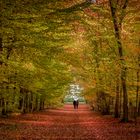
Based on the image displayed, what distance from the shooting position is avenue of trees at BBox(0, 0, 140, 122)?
45.4ft

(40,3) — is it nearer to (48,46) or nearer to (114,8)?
(48,46)

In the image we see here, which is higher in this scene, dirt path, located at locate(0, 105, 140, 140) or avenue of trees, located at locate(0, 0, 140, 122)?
avenue of trees, located at locate(0, 0, 140, 122)

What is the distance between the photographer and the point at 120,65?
27688 millimetres

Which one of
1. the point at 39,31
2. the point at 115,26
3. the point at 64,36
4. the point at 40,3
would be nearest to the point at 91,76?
the point at 115,26

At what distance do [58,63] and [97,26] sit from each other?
10.3 metres

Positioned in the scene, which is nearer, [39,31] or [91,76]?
[39,31]

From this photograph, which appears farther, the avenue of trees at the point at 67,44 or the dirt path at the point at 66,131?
the dirt path at the point at 66,131

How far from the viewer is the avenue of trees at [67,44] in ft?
45.4

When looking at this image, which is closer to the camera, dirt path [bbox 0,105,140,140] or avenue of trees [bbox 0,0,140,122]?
avenue of trees [bbox 0,0,140,122]

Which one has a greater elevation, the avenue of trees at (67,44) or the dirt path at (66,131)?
the avenue of trees at (67,44)

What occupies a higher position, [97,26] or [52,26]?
[97,26]

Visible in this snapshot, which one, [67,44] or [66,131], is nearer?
[66,131]

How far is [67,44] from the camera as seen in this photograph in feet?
93.8

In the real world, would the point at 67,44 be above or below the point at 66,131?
above
